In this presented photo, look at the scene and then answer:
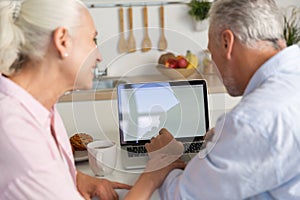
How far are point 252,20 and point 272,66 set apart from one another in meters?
0.12

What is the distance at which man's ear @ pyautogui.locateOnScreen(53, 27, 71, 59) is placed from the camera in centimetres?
100

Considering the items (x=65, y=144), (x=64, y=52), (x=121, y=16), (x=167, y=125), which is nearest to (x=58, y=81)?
(x=64, y=52)

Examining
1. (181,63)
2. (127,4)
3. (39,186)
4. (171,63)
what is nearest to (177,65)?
(181,63)

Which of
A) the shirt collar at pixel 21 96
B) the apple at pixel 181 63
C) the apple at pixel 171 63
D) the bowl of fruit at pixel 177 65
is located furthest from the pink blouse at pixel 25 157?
the apple at pixel 171 63

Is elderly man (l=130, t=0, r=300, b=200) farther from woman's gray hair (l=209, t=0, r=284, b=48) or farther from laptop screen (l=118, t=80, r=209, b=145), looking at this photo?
laptop screen (l=118, t=80, r=209, b=145)

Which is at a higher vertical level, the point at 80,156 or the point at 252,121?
the point at 252,121

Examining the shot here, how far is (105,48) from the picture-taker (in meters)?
1.41

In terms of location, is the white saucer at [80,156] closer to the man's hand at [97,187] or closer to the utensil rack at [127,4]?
the man's hand at [97,187]

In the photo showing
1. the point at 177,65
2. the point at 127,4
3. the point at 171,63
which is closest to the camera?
the point at 177,65

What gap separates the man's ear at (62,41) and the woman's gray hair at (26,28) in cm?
1

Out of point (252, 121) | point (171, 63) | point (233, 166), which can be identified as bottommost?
point (171, 63)

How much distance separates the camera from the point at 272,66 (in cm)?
105

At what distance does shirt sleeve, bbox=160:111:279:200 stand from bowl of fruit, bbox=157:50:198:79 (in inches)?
29.0

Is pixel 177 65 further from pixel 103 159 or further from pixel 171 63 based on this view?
pixel 103 159
